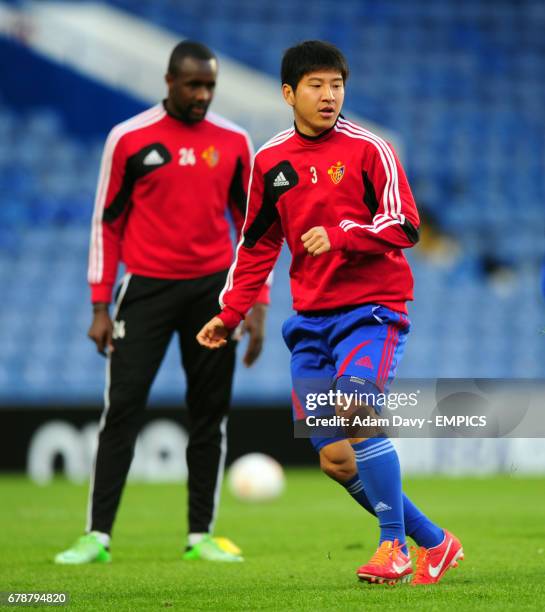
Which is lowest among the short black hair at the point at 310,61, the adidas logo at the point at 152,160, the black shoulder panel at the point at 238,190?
the black shoulder panel at the point at 238,190

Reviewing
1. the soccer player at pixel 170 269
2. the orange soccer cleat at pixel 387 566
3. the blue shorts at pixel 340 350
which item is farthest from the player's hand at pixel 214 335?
the soccer player at pixel 170 269

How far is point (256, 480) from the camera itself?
9.06 m

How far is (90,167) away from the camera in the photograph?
52.8 ft

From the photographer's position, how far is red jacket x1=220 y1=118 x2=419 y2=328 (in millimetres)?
4102

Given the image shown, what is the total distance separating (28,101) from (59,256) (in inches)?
104

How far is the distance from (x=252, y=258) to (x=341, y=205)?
47 centimetres

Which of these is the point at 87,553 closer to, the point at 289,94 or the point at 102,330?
the point at 102,330

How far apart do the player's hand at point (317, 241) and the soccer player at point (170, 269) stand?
1.66 metres

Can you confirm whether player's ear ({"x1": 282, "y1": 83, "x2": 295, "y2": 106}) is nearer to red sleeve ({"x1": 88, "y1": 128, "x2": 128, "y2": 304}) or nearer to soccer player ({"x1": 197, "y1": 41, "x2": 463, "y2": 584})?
soccer player ({"x1": 197, "y1": 41, "x2": 463, "y2": 584})

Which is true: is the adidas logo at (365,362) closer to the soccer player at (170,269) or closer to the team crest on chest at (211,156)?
the soccer player at (170,269)

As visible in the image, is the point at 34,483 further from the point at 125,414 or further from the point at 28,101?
the point at 28,101

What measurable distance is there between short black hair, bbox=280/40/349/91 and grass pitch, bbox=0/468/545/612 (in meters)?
1.73

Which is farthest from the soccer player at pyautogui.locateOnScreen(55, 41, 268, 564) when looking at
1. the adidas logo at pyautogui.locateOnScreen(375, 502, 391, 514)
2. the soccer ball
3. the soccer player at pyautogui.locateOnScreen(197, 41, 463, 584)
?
the soccer ball

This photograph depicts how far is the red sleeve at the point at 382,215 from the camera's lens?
394 cm
